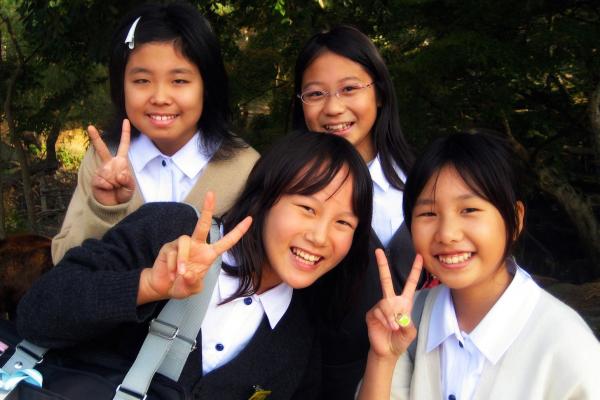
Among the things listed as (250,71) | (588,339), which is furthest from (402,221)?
(250,71)

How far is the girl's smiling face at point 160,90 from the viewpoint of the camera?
2236 mm

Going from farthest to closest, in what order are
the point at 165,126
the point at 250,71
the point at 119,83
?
the point at 250,71, the point at 119,83, the point at 165,126

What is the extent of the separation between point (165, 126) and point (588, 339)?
4.98ft

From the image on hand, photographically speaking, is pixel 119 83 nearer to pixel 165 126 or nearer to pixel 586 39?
pixel 165 126

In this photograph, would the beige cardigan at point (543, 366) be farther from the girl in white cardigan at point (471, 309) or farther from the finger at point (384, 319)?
the finger at point (384, 319)

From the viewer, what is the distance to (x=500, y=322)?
1.74 m

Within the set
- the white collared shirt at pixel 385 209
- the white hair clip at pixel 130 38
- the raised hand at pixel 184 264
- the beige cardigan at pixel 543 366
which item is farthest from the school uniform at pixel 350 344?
the white hair clip at pixel 130 38

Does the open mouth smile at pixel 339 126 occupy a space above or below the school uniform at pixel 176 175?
above

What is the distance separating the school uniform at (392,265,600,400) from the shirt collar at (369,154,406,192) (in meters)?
0.63

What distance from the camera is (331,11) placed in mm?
4508

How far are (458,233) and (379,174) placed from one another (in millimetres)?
814

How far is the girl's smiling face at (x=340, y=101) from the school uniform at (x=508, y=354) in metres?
0.82

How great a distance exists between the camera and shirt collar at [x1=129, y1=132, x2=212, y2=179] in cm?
233

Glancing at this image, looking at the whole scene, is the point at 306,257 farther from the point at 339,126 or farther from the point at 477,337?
the point at 339,126
